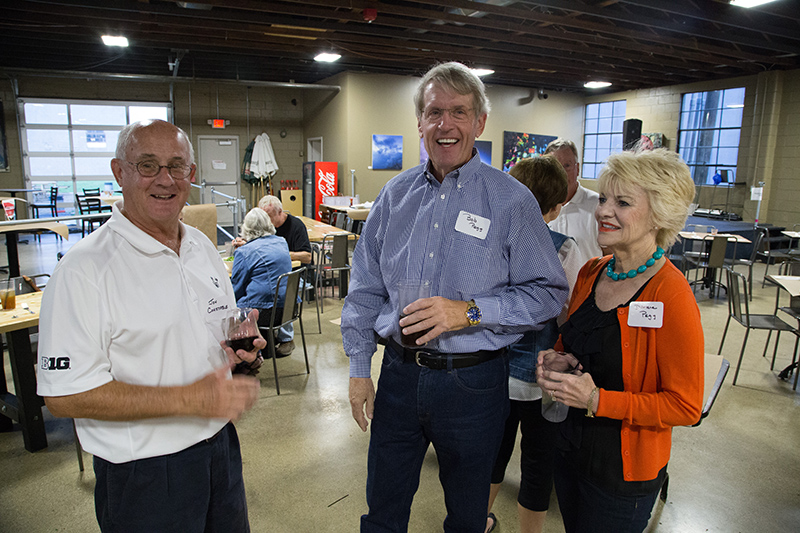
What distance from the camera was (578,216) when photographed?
263 centimetres

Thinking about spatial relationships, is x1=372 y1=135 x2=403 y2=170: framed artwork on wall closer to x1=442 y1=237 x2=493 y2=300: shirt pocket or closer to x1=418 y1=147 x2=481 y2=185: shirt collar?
x1=418 y1=147 x2=481 y2=185: shirt collar

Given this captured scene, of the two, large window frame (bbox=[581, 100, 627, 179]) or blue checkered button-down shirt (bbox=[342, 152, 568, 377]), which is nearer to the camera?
blue checkered button-down shirt (bbox=[342, 152, 568, 377])

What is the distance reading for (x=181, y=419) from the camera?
48.1 inches

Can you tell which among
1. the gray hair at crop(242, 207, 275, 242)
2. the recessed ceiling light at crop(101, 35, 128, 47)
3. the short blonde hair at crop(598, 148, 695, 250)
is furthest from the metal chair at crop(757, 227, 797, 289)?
the recessed ceiling light at crop(101, 35, 128, 47)

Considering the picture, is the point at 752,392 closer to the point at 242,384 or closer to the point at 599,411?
the point at 599,411

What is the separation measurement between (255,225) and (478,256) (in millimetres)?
2904

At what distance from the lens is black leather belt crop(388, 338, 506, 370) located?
1.37 metres

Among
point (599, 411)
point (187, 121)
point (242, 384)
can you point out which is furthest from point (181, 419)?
point (187, 121)

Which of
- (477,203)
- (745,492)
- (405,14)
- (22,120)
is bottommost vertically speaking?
(745,492)

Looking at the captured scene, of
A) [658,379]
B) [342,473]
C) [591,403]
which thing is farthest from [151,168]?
[342,473]

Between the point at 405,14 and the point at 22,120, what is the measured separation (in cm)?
979

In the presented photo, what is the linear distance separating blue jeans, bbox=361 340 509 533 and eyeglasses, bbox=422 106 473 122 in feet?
2.32

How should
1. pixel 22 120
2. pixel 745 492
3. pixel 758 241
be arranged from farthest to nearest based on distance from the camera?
pixel 22 120 < pixel 758 241 < pixel 745 492

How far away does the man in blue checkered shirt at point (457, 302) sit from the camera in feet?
4.53
